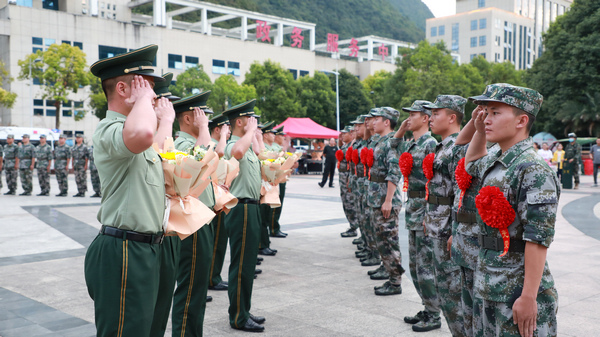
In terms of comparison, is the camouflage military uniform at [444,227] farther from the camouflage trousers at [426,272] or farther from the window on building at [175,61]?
the window on building at [175,61]

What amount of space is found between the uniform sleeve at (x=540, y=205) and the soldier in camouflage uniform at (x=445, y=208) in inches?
55.8

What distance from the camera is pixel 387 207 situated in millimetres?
5961

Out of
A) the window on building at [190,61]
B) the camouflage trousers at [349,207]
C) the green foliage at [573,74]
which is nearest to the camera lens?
the camouflage trousers at [349,207]

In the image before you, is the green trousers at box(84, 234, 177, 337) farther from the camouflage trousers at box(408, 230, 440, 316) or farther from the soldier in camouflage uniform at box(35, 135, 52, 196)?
the soldier in camouflage uniform at box(35, 135, 52, 196)

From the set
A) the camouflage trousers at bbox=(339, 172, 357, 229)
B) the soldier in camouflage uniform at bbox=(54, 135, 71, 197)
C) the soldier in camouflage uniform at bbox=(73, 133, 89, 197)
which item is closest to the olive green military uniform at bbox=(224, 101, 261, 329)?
the camouflage trousers at bbox=(339, 172, 357, 229)

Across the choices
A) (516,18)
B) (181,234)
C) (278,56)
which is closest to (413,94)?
(278,56)

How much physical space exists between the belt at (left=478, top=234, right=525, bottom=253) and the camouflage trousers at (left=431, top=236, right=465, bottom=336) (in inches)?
49.4

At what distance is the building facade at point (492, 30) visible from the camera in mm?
95562

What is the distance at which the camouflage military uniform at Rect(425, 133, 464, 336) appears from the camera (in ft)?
13.4

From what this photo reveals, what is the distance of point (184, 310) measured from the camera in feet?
13.1

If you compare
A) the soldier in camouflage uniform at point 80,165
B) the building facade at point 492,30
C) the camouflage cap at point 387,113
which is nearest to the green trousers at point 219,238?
the camouflage cap at point 387,113

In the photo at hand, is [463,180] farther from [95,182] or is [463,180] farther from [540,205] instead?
[95,182]

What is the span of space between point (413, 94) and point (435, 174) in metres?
40.1

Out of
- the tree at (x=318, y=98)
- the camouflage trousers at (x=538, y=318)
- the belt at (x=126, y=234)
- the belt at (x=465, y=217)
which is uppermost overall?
the tree at (x=318, y=98)
